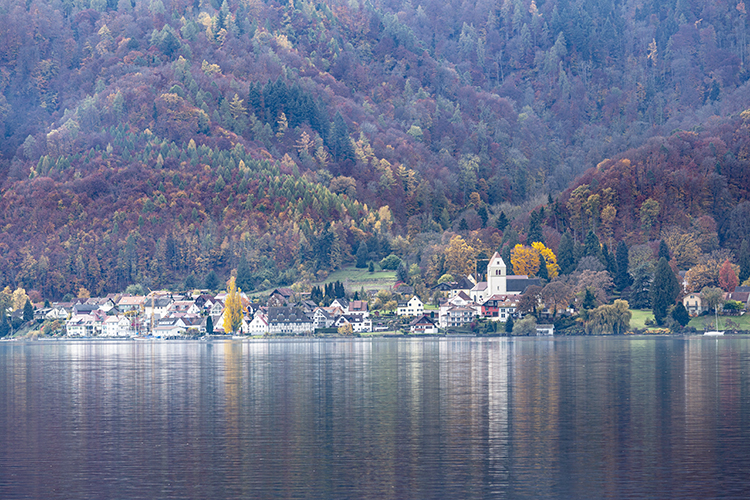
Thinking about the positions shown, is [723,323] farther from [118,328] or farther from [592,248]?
[118,328]

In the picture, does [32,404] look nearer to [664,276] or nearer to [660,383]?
[660,383]

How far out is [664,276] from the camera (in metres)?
129

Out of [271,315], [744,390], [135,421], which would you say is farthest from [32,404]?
[271,315]

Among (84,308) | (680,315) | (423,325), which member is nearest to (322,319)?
(423,325)

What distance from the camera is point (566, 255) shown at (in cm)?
15900

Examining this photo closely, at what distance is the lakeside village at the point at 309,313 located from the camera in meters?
142

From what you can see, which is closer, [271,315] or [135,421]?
[135,421]

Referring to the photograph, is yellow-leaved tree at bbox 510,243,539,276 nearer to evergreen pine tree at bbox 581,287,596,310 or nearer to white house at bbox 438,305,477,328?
white house at bbox 438,305,477,328

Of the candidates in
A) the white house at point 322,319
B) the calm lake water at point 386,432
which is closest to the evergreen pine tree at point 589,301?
the white house at point 322,319

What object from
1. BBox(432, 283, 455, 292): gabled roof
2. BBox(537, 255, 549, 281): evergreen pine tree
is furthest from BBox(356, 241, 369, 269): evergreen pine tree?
BBox(537, 255, 549, 281): evergreen pine tree

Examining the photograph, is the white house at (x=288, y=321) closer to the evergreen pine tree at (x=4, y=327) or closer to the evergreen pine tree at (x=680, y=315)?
the evergreen pine tree at (x=4, y=327)

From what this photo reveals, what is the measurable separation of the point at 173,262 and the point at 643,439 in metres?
166

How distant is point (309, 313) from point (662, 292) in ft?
187

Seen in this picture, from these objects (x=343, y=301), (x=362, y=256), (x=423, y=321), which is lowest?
(x=423, y=321)
